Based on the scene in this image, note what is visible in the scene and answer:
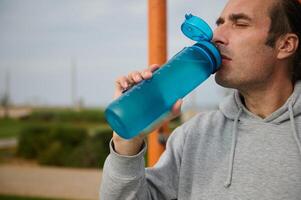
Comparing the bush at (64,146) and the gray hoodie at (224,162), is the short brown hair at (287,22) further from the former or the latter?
the bush at (64,146)

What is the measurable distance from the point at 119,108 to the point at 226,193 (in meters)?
0.45

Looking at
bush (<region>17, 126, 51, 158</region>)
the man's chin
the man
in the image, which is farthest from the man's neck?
bush (<region>17, 126, 51, 158</region>)

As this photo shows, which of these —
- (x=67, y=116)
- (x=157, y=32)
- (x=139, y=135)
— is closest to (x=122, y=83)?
(x=139, y=135)

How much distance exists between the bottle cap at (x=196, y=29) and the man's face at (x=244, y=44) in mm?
54

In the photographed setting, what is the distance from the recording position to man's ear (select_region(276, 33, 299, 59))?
1.42m

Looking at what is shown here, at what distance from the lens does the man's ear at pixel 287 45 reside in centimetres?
142

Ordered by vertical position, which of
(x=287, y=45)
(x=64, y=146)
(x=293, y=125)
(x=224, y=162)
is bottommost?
(x=64, y=146)

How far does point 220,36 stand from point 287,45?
0.91ft

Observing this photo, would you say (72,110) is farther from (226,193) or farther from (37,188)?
(226,193)

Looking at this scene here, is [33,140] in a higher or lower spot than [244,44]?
lower

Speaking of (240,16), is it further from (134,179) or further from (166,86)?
(134,179)

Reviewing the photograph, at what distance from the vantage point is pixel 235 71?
1309 mm

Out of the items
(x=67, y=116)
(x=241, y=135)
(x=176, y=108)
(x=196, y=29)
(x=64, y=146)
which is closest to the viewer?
(x=176, y=108)

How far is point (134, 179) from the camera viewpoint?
3.96 ft
